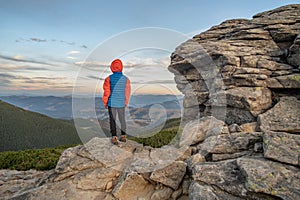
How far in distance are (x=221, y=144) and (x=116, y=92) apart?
5.91 meters

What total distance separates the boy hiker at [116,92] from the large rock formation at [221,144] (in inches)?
79.9

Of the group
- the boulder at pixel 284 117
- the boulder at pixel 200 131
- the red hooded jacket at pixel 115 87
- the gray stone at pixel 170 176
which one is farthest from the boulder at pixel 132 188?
the boulder at pixel 284 117

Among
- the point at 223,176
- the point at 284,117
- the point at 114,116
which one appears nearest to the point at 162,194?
the point at 223,176

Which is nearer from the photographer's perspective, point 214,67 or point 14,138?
point 214,67

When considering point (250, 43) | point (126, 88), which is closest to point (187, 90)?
point (250, 43)

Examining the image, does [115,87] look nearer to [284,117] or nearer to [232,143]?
[232,143]

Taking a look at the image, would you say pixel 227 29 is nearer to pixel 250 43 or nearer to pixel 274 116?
→ pixel 250 43

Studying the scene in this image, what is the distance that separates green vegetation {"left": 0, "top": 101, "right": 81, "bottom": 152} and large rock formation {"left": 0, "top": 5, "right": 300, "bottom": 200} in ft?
385

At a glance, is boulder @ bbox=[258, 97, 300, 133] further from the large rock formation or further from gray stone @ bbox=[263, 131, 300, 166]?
gray stone @ bbox=[263, 131, 300, 166]

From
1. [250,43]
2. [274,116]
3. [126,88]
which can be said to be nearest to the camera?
[274,116]

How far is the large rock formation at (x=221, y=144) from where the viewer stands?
22.0 feet

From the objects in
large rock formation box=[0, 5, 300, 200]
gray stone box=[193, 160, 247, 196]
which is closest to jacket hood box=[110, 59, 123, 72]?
large rock formation box=[0, 5, 300, 200]

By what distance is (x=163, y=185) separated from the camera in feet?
28.0

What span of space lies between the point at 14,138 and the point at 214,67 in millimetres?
138673
